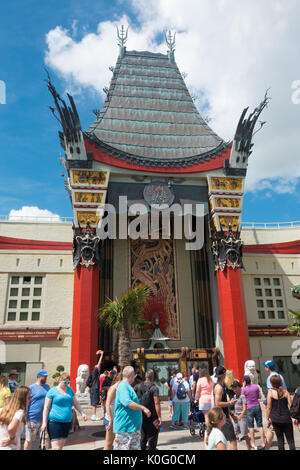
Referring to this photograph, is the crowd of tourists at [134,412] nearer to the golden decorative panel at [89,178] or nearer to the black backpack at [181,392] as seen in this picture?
the black backpack at [181,392]

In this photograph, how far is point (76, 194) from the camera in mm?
21078

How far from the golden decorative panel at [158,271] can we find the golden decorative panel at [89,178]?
4.81m

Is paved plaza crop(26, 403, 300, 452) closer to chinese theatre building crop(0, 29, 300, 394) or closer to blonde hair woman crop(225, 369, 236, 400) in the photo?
blonde hair woman crop(225, 369, 236, 400)

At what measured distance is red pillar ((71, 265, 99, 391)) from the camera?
18.6m

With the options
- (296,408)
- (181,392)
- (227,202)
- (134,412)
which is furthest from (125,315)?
(134,412)

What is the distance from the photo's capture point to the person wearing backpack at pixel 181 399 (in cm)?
979

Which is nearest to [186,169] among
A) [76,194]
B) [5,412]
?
[76,194]

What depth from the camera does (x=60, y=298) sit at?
73.1 feet

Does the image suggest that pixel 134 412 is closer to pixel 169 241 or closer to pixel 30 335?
pixel 30 335

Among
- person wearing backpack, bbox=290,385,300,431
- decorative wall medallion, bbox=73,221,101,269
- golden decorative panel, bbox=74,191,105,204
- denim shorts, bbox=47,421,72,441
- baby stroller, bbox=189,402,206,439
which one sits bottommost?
baby stroller, bbox=189,402,206,439

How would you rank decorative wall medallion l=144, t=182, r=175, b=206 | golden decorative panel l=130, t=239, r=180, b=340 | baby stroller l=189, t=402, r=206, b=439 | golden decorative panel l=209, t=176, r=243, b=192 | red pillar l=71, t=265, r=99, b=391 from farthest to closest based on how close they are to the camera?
golden decorative panel l=130, t=239, r=180, b=340 → golden decorative panel l=209, t=176, r=243, b=192 → decorative wall medallion l=144, t=182, r=175, b=206 → red pillar l=71, t=265, r=99, b=391 → baby stroller l=189, t=402, r=206, b=439

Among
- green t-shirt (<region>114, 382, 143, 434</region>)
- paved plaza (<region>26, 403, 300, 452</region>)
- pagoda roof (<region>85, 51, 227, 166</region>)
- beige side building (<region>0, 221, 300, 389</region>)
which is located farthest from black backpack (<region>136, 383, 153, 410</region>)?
pagoda roof (<region>85, 51, 227, 166</region>)

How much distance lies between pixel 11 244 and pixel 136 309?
9784mm

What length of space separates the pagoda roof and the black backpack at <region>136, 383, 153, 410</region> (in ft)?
57.2
